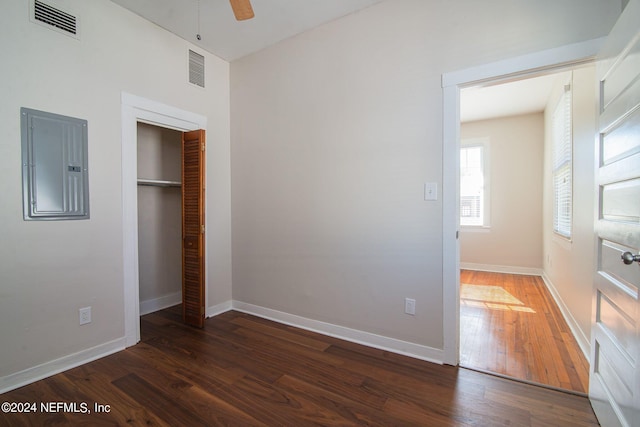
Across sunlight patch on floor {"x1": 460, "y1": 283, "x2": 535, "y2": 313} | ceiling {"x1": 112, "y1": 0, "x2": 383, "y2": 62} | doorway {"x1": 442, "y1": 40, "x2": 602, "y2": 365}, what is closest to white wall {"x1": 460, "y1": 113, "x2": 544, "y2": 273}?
sunlight patch on floor {"x1": 460, "y1": 283, "x2": 535, "y2": 313}

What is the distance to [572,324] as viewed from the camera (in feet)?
9.14

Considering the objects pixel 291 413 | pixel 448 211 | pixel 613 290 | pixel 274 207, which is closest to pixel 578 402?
pixel 613 290

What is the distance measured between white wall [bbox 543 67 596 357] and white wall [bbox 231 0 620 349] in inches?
43.8

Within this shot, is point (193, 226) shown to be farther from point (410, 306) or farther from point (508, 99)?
point (508, 99)

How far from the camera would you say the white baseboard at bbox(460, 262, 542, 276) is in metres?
5.09

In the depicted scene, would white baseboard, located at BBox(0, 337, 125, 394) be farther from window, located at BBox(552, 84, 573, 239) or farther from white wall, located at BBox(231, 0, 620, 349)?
window, located at BBox(552, 84, 573, 239)

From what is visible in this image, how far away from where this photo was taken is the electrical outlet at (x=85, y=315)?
2.23 metres

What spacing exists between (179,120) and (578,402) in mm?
3711

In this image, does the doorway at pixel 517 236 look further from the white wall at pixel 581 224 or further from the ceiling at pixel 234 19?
the ceiling at pixel 234 19

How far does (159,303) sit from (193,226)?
4.06ft

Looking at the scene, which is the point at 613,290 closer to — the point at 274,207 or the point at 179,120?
the point at 274,207

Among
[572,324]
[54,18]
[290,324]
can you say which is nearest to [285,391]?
[290,324]

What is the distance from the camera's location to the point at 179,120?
286 cm

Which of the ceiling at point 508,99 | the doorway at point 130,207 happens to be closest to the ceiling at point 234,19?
the doorway at point 130,207
